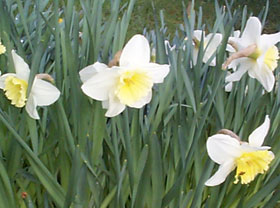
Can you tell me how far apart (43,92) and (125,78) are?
179 millimetres

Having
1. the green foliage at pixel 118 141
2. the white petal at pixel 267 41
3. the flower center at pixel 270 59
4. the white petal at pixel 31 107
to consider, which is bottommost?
the green foliage at pixel 118 141

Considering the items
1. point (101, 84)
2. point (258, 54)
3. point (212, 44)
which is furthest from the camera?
point (212, 44)

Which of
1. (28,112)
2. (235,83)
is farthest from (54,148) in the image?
(235,83)

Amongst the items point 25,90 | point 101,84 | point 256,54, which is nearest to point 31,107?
point 25,90

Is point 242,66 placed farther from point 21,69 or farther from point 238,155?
point 21,69

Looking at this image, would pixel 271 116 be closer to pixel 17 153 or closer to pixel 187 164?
pixel 187 164

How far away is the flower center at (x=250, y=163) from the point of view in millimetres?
938

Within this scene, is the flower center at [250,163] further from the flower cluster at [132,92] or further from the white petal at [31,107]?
the white petal at [31,107]

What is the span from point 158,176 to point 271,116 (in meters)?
0.42

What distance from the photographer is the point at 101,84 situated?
2.96 feet

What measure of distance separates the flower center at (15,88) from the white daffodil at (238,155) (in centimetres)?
38

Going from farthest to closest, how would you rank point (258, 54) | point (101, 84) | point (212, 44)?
Answer: point (212, 44)
point (258, 54)
point (101, 84)

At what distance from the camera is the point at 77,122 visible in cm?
107

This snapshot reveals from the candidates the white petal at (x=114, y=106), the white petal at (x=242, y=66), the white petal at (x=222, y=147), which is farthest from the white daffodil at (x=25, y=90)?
the white petal at (x=242, y=66)
